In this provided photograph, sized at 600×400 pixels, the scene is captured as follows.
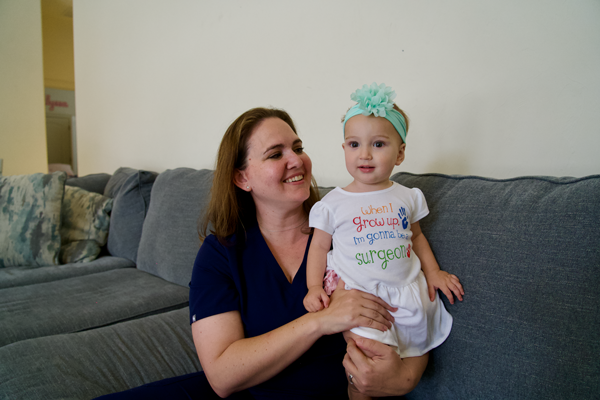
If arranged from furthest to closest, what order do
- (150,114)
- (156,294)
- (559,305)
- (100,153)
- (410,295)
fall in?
(100,153)
(150,114)
(156,294)
(410,295)
(559,305)

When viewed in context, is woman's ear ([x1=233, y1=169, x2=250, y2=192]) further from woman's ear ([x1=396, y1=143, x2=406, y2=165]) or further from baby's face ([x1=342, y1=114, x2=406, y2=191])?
woman's ear ([x1=396, y1=143, x2=406, y2=165])

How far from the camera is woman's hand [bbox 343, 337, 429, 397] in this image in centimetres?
84

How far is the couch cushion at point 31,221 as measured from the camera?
212 centimetres

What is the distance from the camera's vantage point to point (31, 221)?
84.4 inches

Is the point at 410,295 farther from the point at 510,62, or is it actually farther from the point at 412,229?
the point at 510,62

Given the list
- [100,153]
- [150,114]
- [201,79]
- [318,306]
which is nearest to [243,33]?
[201,79]

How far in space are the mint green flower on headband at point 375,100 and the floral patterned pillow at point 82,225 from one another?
2.12m

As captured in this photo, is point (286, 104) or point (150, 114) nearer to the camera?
point (286, 104)

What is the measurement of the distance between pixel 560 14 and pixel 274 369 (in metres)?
1.27

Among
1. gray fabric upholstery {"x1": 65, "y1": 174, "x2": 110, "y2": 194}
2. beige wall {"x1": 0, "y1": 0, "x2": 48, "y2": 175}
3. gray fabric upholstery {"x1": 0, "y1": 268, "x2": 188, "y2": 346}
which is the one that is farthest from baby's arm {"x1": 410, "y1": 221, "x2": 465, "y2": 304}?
beige wall {"x1": 0, "y1": 0, "x2": 48, "y2": 175}

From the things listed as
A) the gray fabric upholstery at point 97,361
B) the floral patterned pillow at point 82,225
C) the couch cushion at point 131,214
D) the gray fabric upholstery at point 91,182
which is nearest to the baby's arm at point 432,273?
the gray fabric upholstery at point 97,361

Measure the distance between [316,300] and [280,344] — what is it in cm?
14

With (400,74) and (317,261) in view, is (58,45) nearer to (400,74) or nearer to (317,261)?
(400,74)

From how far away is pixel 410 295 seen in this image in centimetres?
89
